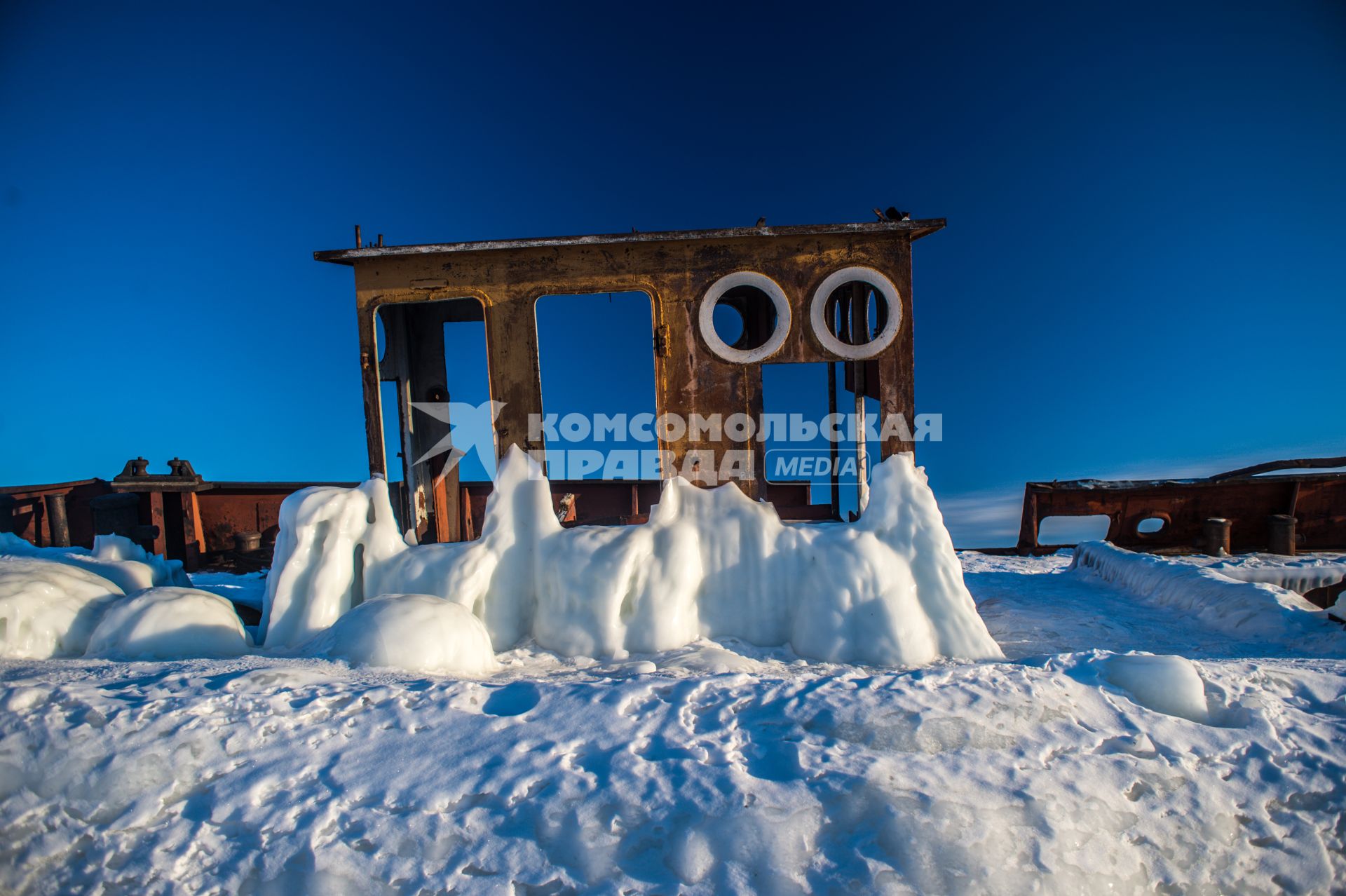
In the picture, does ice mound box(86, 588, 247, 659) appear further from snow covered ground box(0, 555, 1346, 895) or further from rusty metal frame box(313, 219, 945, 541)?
rusty metal frame box(313, 219, 945, 541)

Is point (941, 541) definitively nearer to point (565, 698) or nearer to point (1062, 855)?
point (1062, 855)

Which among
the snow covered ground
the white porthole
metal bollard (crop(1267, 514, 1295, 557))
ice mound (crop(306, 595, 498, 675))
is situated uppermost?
the white porthole

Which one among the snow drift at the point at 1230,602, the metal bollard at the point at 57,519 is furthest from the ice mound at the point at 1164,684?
the metal bollard at the point at 57,519

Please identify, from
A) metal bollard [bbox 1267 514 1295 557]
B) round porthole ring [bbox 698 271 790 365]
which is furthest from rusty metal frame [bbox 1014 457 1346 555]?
round porthole ring [bbox 698 271 790 365]

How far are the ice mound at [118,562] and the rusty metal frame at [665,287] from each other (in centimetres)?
181

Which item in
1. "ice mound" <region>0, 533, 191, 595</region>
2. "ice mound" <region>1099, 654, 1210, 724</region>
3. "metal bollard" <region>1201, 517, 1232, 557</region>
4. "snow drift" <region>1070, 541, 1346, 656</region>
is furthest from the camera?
"metal bollard" <region>1201, 517, 1232, 557</region>

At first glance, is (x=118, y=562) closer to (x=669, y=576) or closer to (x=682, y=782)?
(x=669, y=576)

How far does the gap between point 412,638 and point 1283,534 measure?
32.4ft

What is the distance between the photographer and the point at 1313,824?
8.85 feet

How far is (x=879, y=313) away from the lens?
6.18m

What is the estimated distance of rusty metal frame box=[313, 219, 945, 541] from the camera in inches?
238

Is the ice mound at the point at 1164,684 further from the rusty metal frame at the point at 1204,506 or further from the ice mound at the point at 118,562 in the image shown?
the rusty metal frame at the point at 1204,506

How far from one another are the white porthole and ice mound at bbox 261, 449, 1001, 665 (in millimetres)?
1609

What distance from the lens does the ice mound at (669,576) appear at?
14.3 feet
